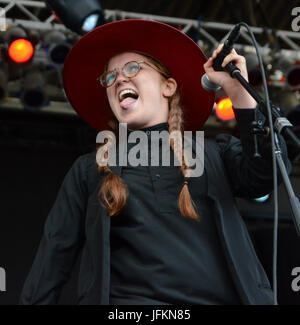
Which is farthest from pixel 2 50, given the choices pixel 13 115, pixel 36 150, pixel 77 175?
pixel 77 175

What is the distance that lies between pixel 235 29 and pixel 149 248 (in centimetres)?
60

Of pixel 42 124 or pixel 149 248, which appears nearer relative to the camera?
pixel 149 248

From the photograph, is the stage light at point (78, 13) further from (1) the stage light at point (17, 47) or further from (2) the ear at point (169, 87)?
(2) the ear at point (169, 87)

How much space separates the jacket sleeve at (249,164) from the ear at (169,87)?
33 cm

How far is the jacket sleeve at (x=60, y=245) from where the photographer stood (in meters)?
→ 1.58

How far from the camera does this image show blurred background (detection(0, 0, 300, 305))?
3541 millimetres

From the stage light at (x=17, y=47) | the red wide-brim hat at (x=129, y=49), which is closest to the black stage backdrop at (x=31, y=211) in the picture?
the stage light at (x=17, y=47)

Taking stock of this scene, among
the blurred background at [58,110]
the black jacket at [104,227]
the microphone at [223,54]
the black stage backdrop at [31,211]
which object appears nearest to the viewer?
the microphone at [223,54]

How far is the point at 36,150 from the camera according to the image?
15.2 feet

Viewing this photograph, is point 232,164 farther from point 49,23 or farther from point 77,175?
point 49,23

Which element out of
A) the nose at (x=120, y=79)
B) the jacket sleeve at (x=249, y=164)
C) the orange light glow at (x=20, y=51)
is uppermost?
the orange light glow at (x=20, y=51)

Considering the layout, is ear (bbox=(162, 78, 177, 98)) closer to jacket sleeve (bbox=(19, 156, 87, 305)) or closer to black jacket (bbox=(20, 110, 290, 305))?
black jacket (bbox=(20, 110, 290, 305))
